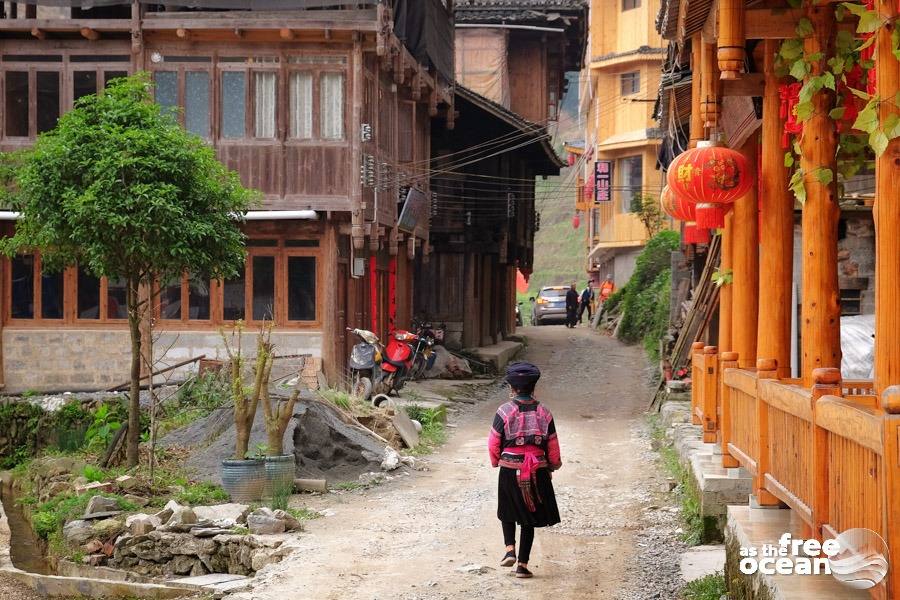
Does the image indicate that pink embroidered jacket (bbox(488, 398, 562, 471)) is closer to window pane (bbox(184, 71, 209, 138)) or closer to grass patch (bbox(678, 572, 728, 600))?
grass patch (bbox(678, 572, 728, 600))

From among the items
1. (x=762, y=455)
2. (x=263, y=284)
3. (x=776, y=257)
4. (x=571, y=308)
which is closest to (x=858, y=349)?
(x=776, y=257)

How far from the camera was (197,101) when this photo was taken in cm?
2117

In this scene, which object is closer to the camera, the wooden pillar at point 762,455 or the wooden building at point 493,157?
the wooden pillar at point 762,455

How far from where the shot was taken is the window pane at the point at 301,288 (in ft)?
70.9

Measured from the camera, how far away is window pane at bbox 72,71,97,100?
21.3 m

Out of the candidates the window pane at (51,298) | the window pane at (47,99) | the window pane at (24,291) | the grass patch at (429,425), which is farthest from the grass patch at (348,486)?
the window pane at (47,99)

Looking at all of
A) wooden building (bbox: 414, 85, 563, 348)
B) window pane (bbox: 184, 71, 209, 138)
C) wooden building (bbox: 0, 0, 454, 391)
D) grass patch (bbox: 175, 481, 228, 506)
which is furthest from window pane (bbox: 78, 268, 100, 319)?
wooden building (bbox: 414, 85, 563, 348)

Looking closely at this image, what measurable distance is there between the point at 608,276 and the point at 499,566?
137 feet

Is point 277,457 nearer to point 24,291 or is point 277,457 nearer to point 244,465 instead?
point 244,465

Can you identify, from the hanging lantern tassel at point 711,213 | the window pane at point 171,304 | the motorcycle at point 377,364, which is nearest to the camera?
the hanging lantern tassel at point 711,213

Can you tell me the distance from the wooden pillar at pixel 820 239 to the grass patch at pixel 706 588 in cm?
170

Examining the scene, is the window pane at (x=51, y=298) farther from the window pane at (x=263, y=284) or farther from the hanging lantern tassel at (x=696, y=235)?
the hanging lantern tassel at (x=696, y=235)

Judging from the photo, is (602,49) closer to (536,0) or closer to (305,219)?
(536,0)

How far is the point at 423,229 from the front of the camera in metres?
27.7
